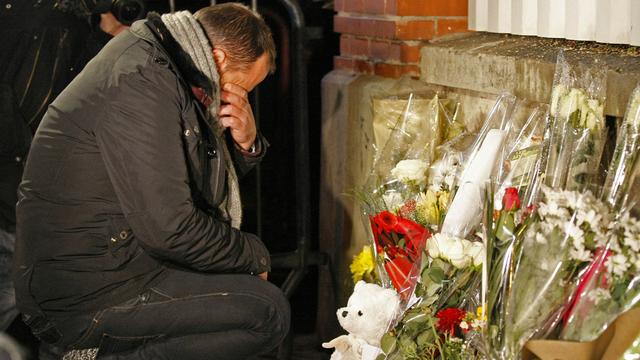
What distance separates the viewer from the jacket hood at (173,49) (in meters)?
3.19

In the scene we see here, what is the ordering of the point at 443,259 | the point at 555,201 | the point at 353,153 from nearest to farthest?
the point at 555,201
the point at 443,259
the point at 353,153

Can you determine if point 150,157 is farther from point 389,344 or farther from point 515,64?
point 515,64

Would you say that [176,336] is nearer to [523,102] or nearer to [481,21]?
[523,102]

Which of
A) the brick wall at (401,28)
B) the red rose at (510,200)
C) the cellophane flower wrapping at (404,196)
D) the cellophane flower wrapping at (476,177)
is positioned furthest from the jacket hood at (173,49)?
the brick wall at (401,28)

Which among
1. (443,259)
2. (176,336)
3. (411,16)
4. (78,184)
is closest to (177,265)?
→ (176,336)

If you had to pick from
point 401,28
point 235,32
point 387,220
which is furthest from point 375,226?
point 401,28

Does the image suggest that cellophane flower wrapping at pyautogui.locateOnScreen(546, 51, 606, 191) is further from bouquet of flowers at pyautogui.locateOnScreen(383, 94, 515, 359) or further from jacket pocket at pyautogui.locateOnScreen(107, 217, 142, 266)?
jacket pocket at pyautogui.locateOnScreen(107, 217, 142, 266)

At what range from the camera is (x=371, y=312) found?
2.86 metres

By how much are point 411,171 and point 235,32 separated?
757 millimetres

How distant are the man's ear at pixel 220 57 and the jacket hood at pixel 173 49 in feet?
0.30

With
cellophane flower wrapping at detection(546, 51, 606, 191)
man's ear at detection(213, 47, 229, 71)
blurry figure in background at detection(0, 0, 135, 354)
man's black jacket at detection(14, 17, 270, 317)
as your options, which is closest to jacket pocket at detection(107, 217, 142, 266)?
man's black jacket at detection(14, 17, 270, 317)

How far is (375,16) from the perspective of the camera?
445 centimetres

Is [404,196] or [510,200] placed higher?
[510,200]

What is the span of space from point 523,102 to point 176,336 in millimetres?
1484
